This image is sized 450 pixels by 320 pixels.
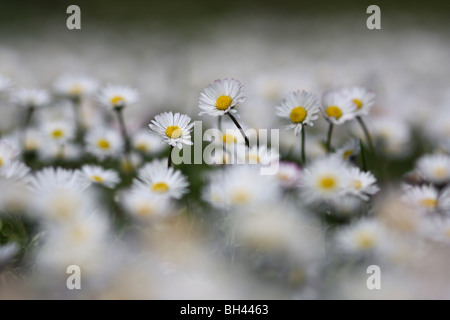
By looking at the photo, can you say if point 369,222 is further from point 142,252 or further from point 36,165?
point 36,165

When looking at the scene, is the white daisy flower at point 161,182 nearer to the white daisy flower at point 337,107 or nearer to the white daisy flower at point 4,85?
the white daisy flower at point 337,107

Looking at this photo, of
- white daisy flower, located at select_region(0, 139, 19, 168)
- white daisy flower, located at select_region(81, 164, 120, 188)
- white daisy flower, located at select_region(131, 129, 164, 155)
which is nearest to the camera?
white daisy flower, located at select_region(0, 139, 19, 168)

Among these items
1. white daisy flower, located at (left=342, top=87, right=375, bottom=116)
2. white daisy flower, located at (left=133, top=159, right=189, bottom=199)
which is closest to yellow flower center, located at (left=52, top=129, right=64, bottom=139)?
white daisy flower, located at (left=133, top=159, right=189, bottom=199)

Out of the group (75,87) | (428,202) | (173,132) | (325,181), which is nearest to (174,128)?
(173,132)

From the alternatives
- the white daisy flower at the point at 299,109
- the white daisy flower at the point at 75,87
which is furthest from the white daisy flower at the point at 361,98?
the white daisy flower at the point at 75,87

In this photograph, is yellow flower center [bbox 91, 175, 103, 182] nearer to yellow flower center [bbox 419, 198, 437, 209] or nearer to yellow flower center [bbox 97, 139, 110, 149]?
yellow flower center [bbox 97, 139, 110, 149]

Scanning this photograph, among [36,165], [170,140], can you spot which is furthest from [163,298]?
[36,165]
